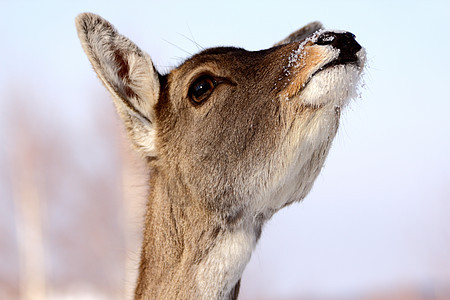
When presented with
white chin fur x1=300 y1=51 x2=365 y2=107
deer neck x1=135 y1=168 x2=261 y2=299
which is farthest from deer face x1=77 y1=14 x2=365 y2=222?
deer neck x1=135 y1=168 x2=261 y2=299

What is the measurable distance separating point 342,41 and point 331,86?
35 cm

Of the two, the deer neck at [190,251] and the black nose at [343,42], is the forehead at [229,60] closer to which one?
the black nose at [343,42]

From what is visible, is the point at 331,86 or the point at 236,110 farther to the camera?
the point at 236,110

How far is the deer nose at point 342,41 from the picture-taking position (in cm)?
429

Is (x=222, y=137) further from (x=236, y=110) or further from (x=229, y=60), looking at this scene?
(x=229, y=60)

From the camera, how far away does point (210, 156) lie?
4598 millimetres

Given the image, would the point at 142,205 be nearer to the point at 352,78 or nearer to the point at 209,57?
the point at 209,57

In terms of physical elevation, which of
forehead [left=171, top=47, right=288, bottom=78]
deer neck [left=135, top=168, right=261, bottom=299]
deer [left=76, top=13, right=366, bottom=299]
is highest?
forehead [left=171, top=47, right=288, bottom=78]

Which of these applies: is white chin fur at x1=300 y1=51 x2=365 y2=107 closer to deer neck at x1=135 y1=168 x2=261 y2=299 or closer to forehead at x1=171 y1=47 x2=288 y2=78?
forehead at x1=171 y1=47 x2=288 y2=78

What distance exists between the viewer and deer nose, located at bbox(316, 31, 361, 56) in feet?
14.1

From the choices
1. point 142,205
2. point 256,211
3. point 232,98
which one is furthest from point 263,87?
point 142,205

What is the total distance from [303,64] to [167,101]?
1.26 metres

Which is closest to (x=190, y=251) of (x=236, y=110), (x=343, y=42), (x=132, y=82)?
(x=236, y=110)

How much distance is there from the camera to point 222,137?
4.59 metres
